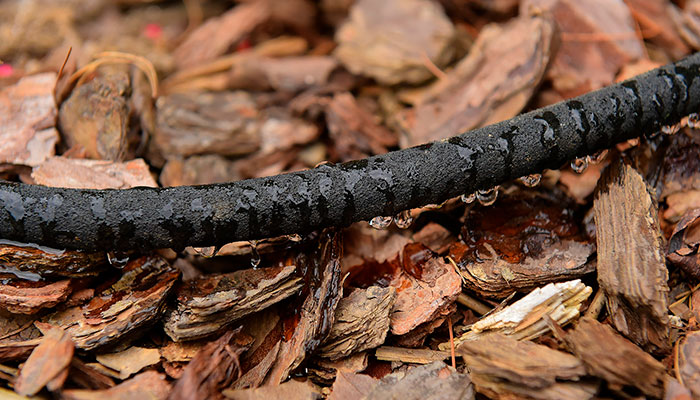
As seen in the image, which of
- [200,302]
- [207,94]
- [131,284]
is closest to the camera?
[200,302]

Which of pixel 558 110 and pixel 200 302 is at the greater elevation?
pixel 558 110

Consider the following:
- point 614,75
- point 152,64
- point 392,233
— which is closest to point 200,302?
point 392,233

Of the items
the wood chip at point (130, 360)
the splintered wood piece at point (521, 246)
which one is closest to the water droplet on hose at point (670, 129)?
the splintered wood piece at point (521, 246)

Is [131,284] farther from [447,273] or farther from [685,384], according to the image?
[685,384]

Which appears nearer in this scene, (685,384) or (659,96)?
(685,384)

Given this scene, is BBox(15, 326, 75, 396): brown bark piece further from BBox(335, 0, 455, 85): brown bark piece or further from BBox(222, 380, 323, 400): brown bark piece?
BBox(335, 0, 455, 85): brown bark piece

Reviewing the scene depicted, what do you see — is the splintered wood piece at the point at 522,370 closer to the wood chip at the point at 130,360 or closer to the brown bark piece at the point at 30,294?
the wood chip at the point at 130,360

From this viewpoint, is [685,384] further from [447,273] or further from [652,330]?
[447,273]

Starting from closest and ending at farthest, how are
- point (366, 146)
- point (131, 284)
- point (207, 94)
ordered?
point (131, 284) < point (366, 146) < point (207, 94)

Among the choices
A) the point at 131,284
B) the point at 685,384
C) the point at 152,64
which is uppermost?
the point at 152,64
